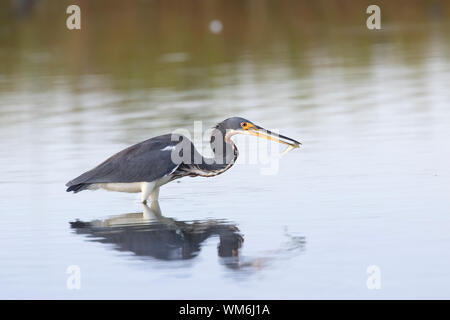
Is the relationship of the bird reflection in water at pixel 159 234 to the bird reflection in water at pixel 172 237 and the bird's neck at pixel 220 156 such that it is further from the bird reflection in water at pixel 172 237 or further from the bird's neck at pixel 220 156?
the bird's neck at pixel 220 156

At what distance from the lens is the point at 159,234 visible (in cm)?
1215

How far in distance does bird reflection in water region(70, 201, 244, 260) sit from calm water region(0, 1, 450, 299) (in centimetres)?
2

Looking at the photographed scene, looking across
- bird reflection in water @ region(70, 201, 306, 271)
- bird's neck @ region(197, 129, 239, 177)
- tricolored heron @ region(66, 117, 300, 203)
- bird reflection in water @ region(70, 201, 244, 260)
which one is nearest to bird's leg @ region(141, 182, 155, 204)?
tricolored heron @ region(66, 117, 300, 203)

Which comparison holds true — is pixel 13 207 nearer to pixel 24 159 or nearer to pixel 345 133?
pixel 24 159

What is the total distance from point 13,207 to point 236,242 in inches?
141

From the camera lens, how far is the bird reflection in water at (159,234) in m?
11.3

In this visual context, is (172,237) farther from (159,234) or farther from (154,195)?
(154,195)

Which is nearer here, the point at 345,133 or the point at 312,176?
the point at 312,176

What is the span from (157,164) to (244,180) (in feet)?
5.97

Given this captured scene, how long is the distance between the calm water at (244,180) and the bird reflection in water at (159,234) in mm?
23

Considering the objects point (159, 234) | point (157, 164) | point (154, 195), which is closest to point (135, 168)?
point (157, 164)

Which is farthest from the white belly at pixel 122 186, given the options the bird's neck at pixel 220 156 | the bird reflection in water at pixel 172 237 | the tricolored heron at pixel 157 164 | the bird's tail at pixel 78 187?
the bird's neck at pixel 220 156
